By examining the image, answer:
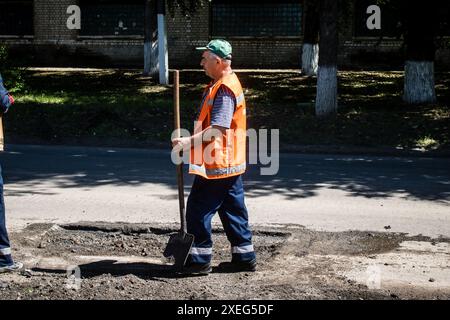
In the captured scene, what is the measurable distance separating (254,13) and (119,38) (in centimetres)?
544

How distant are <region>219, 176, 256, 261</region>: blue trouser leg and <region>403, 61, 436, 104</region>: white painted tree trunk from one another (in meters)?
11.8

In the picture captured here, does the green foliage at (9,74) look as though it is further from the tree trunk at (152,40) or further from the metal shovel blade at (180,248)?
the metal shovel blade at (180,248)

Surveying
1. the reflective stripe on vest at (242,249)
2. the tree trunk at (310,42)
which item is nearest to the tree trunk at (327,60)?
the tree trunk at (310,42)

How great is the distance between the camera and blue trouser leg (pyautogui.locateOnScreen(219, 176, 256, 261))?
5.89m

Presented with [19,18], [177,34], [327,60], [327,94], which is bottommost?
[327,94]

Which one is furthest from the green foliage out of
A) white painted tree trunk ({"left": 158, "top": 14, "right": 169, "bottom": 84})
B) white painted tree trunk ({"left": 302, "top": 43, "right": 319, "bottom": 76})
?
white painted tree trunk ({"left": 302, "top": 43, "right": 319, "bottom": 76})

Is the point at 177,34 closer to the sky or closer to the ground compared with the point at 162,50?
closer to the sky

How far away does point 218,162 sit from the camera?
18.7 ft

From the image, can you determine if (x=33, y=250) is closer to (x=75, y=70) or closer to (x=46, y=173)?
(x=46, y=173)

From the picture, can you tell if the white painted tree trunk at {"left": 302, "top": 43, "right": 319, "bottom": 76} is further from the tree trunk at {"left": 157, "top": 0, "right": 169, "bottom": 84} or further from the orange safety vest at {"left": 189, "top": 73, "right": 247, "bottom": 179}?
the orange safety vest at {"left": 189, "top": 73, "right": 247, "bottom": 179}

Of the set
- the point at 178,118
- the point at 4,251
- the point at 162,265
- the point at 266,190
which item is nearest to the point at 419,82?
the point at 266,190

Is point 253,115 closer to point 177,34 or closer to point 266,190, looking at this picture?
point 266,190

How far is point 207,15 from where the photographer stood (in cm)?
2933

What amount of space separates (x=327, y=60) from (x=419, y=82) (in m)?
2.40
